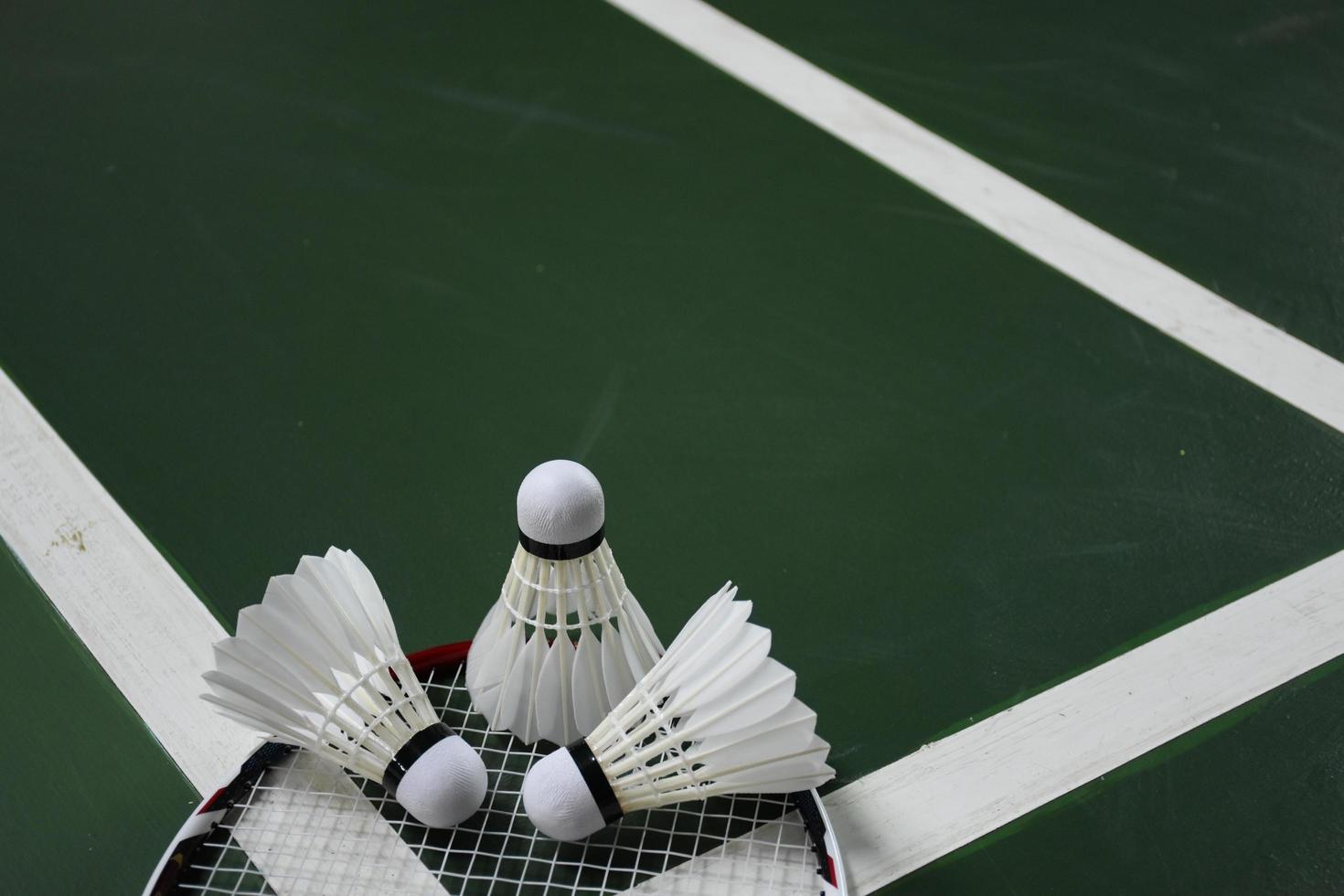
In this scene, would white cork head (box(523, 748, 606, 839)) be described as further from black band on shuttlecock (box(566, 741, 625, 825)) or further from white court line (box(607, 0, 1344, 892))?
white court line (box(607, 0, 1344, 892))

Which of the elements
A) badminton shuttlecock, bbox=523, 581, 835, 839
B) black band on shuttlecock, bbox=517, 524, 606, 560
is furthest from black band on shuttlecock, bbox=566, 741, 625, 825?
black band on shuttlecock, bbox=517, 524, 606, 560

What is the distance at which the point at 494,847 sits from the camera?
63.1 inches

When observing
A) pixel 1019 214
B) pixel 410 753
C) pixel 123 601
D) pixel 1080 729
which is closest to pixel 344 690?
pixel 410 753

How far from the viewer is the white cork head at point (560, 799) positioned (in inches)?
58.9

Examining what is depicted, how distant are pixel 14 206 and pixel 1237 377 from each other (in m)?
2.03

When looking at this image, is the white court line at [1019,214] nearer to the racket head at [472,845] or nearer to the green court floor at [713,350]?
the green court floor at [713,350]

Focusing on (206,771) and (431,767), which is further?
(206,771)

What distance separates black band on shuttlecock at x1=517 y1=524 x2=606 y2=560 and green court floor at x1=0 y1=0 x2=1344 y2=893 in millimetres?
494

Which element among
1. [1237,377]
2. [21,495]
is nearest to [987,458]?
[1237,377]

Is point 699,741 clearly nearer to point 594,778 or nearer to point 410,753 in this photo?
point 594,778

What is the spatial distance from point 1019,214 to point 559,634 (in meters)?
1.32

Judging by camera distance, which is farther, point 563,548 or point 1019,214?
point 1019,214

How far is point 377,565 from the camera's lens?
1969mm

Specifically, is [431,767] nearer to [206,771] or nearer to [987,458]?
[206,771]
